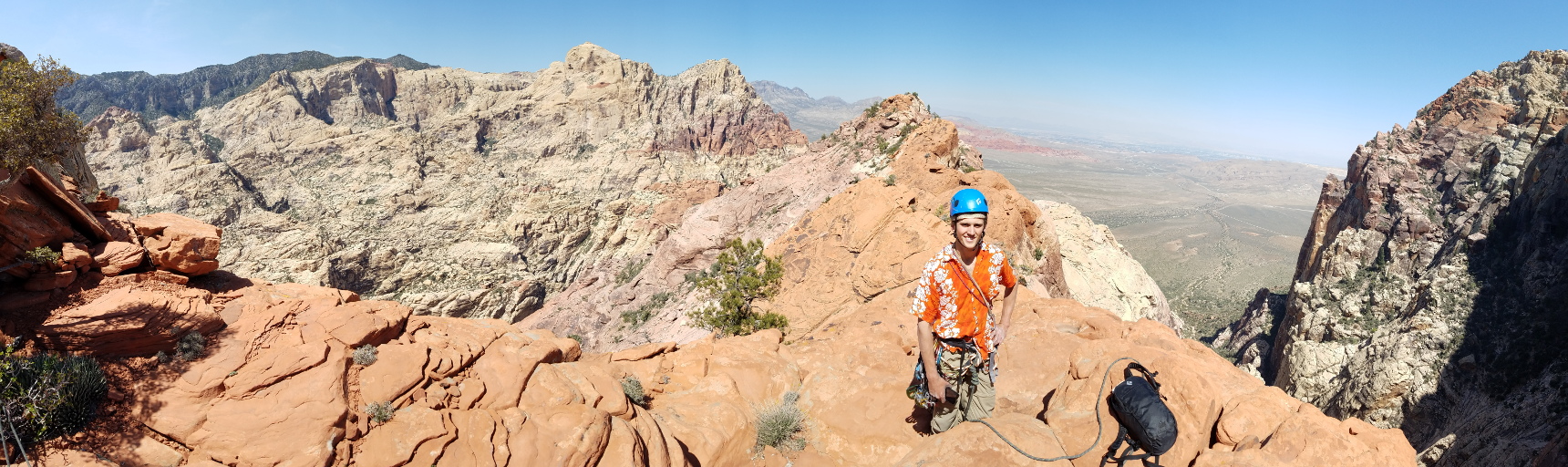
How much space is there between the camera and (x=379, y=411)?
252 inches

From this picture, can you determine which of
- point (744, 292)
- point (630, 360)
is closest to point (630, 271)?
point (744, 292)

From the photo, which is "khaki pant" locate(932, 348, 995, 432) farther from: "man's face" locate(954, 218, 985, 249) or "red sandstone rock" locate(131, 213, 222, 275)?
"red sandstone rock" locate(131, 213, 222, 275)

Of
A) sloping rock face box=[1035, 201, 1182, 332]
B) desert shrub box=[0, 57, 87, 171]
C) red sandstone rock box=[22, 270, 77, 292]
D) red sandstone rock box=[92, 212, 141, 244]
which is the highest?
desert shrub box=[0, 57, 87, 171]

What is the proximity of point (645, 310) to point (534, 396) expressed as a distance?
22.0 meters

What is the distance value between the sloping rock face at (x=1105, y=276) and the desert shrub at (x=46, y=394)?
2701 centimetres

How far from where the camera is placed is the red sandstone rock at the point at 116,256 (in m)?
7.25

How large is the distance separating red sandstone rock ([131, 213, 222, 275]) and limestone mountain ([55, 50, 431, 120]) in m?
112

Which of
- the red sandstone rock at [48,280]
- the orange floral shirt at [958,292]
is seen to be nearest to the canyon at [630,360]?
the red sandstone rock at [48,280]

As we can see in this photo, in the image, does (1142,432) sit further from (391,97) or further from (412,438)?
(391,97)

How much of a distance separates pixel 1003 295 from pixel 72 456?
967cm

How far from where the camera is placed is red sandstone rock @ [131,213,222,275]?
7.81 meters

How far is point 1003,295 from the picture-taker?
19.0ft

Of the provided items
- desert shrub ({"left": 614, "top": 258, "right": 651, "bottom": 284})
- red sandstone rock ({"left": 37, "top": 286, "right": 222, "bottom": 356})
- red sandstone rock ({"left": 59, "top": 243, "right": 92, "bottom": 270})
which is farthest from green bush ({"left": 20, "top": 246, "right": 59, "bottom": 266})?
desert shrub ({"left": 614, "top": 258, "right": 651, "bottom": 284})

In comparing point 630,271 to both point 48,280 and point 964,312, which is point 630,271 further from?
point 964,312
